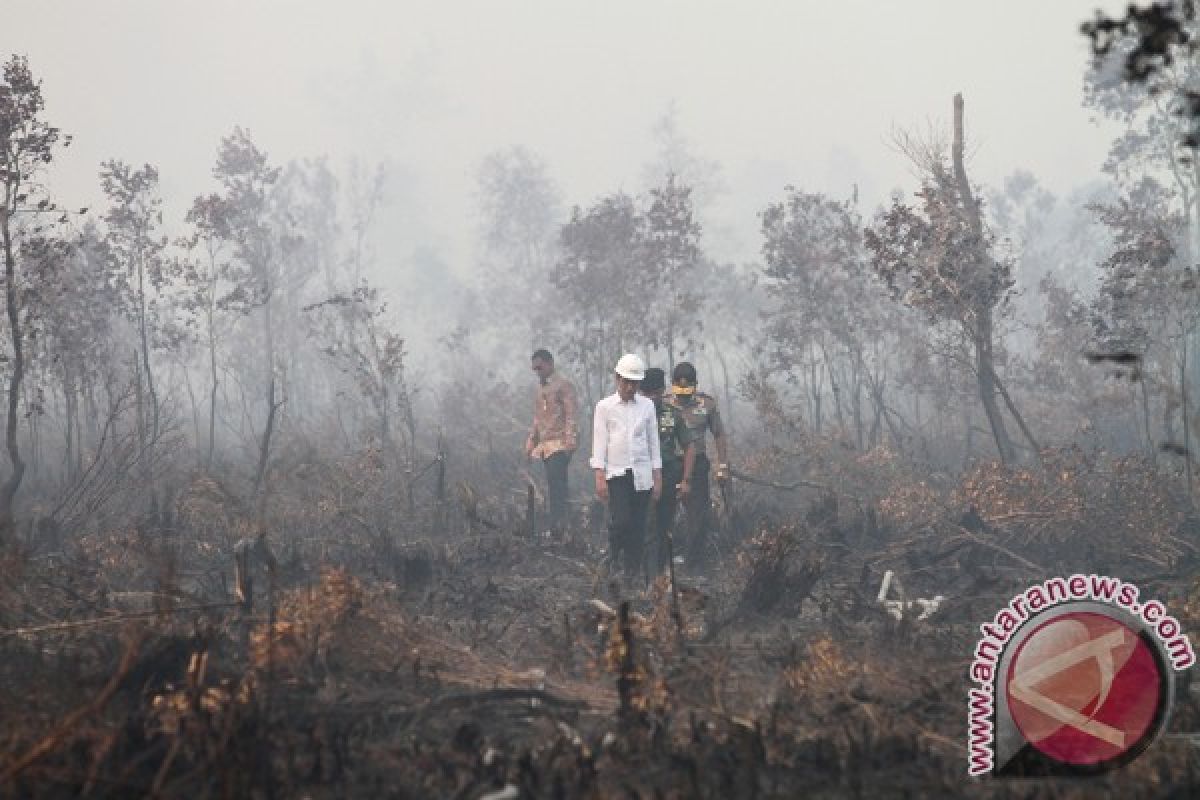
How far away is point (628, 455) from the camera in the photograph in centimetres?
743

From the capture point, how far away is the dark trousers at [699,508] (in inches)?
333

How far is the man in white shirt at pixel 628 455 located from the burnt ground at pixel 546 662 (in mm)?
599

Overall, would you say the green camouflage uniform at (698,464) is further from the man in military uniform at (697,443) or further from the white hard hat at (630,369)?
the white hard hat at (630,369)

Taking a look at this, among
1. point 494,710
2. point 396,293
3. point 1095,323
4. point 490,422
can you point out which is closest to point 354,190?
point 490,422

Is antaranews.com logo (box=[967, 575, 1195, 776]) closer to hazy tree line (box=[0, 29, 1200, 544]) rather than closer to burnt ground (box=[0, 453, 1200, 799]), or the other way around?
burnt ground (box=[0, 453, 1200, 799])

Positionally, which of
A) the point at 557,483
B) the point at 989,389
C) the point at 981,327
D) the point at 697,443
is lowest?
the point at 557,483

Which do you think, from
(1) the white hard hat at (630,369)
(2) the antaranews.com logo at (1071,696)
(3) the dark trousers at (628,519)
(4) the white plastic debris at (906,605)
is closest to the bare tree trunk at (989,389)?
(4) the white plastic debris at (906,605)

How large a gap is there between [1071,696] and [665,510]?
4.26 m

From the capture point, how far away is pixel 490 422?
2142cm

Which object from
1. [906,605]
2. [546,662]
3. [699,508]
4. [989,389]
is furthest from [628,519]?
[989,389]

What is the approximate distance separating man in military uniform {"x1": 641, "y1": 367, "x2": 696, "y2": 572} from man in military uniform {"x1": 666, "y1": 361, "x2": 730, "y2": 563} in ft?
0.33

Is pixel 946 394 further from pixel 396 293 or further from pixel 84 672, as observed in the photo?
pixel 396 293

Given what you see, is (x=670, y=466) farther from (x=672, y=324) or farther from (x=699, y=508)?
(x=672, y=324)

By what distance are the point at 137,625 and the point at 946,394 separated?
14984 mm
